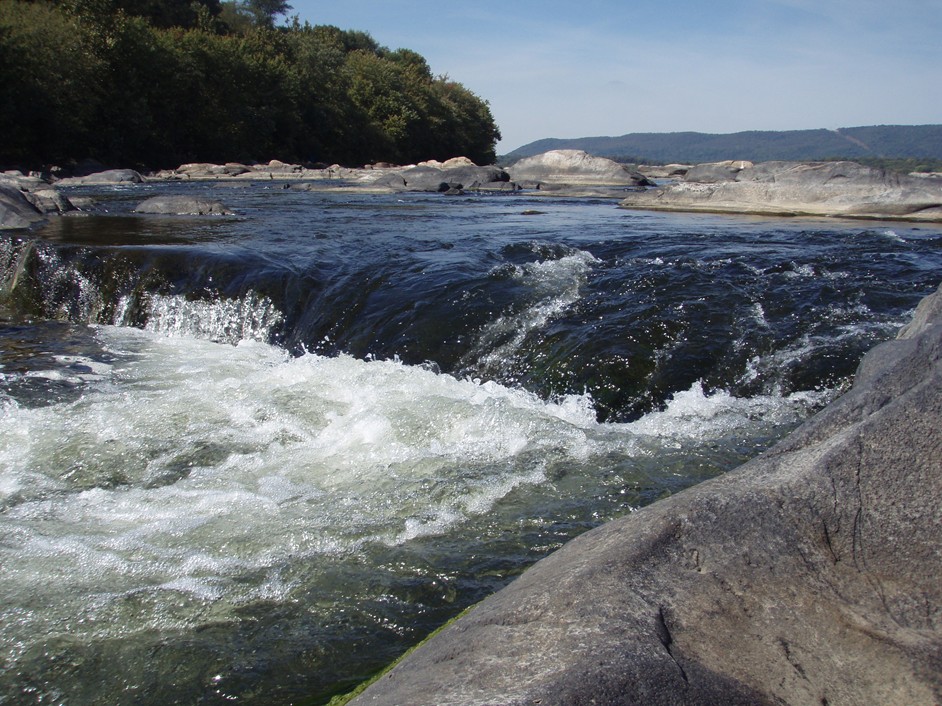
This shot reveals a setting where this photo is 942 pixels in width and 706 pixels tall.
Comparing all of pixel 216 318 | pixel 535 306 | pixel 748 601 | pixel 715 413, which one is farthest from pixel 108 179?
pixel 748 601

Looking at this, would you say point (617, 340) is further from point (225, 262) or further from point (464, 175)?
point (464, 175)

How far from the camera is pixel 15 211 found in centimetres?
1328

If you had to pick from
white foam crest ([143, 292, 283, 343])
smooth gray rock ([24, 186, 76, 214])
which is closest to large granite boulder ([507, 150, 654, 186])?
smooth gray rock ([24, 186, 76, 214])

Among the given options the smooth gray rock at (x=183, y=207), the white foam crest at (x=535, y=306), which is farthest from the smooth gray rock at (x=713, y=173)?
the white foam crest at (x=535, y=306)

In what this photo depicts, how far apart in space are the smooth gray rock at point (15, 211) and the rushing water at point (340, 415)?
1731 mm

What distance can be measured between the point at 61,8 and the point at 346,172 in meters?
19.6

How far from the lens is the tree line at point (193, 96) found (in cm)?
3756

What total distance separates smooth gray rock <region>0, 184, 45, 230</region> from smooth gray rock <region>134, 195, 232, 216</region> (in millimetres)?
2139

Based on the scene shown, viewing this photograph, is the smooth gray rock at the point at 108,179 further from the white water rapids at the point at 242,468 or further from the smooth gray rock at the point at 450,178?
the white water rapids at the point at 242,468

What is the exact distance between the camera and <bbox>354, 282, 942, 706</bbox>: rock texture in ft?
6.54

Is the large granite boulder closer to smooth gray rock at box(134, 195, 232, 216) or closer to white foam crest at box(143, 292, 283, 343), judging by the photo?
smooth gray rock at box(134, 195, 232, 216)

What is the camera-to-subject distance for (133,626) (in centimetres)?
326

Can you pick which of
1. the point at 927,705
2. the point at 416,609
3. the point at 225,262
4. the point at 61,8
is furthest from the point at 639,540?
the point at 61,8

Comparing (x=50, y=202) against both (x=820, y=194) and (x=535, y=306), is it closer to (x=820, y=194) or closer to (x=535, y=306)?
(x=535, y=306)
